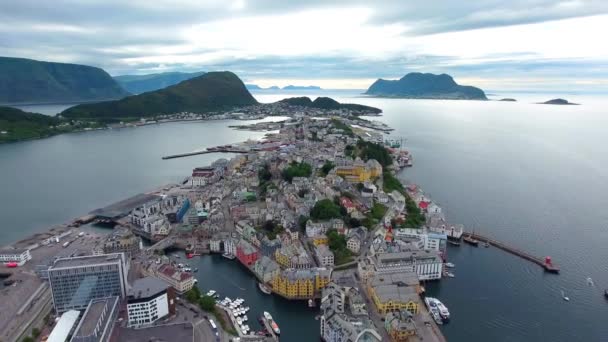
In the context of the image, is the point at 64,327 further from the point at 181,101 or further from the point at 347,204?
the point at 181,101

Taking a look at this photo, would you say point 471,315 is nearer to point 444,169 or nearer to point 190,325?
point 190,325

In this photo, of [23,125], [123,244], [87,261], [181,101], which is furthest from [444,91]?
[87,261]

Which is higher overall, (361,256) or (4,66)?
(4,66)

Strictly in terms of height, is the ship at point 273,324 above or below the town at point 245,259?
below

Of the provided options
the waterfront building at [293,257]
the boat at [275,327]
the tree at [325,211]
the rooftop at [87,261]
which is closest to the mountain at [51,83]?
the rooftop at [87,261]

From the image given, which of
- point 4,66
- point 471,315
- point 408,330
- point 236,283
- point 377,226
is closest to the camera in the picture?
point 408,330

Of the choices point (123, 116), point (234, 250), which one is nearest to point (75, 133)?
point (123, 116)

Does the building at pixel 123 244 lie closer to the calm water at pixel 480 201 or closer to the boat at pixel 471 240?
the calm water at pixel 480 201
